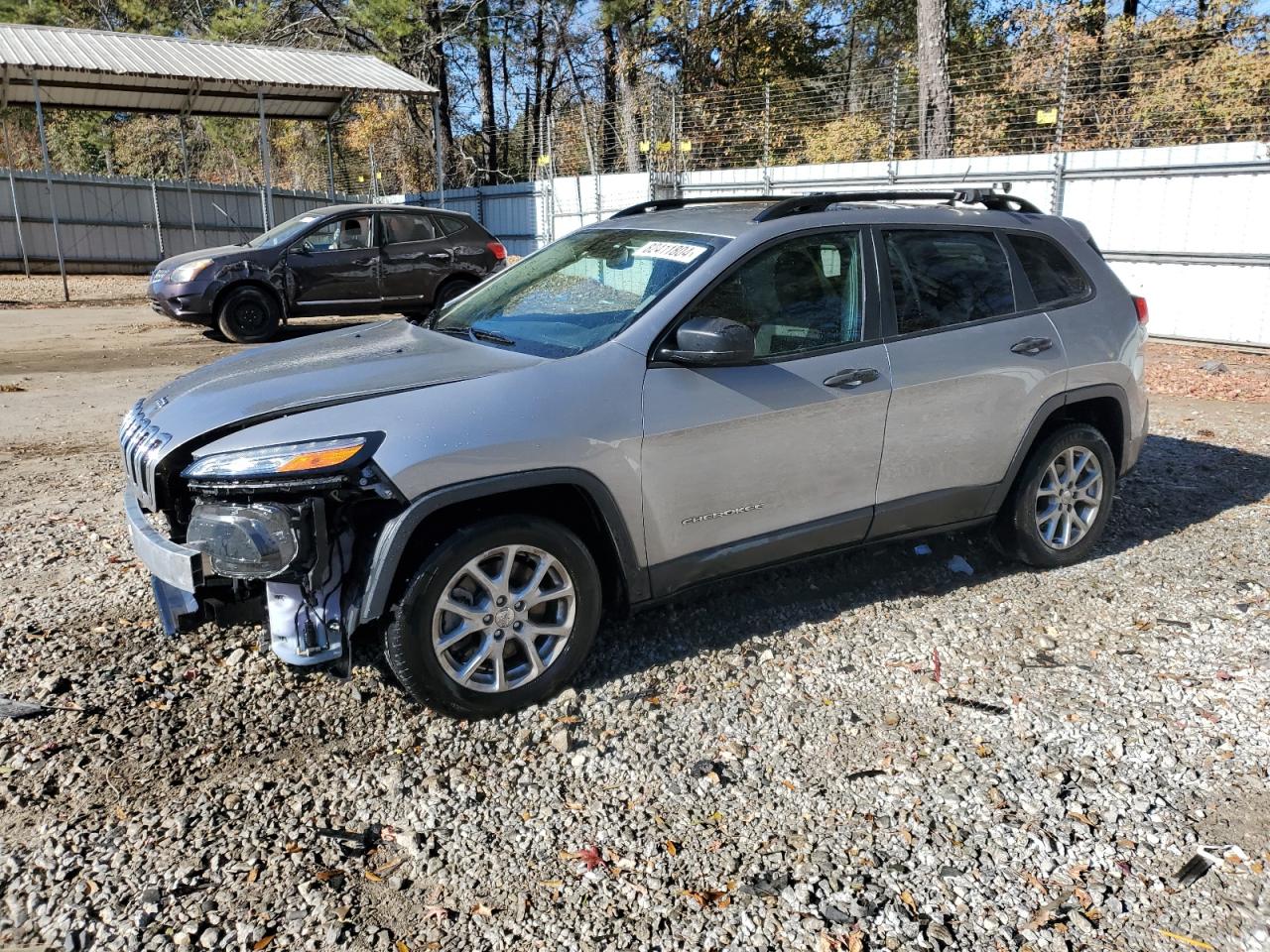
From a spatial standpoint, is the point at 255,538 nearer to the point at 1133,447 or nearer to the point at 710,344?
the point at 710,344

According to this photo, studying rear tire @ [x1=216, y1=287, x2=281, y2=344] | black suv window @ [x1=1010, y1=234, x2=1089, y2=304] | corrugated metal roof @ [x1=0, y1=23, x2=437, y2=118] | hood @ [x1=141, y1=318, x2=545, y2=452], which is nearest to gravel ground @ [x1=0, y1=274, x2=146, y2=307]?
corrugated metal roof @ [x1=0, y1=23, x2=437, y2=118]

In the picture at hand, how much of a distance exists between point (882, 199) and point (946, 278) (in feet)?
1.61

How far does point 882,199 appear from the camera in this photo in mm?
4684

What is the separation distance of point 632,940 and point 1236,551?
4.29 meters

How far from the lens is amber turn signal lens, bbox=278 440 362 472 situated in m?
3.13

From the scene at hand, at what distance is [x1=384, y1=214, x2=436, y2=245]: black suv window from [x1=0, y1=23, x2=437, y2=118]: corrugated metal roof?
7.92 metres

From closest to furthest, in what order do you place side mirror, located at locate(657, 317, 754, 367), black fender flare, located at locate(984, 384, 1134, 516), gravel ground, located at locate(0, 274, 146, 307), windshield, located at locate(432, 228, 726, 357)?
1. side mirror, located at locate(657, 317, 754, 367)
2. windshield, located at locate(432, 228, 726, 357)
3. black fender flare, located at locate(984, 384, 1134, 516)
4. gravel ground, located at locate(0, 274, 146, 307)

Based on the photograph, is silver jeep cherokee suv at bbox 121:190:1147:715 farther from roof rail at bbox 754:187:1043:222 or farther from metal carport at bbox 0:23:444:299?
metal carport at bbox 0:23:444:299

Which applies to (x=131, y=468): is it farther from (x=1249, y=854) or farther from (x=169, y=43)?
(x=169, y=43)

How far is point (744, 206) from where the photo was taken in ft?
14.7

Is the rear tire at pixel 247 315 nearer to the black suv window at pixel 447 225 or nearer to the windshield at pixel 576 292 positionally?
the black suv window at pixel 447 225

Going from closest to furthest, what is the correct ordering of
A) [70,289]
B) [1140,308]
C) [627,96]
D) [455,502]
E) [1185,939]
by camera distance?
[1185,939] → [455,502] → [1140,308] → [70,289] → [627,96]

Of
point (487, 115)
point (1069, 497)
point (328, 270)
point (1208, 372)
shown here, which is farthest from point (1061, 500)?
point (487, 115)

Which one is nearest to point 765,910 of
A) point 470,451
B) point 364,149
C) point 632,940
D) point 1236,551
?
point 632,940
